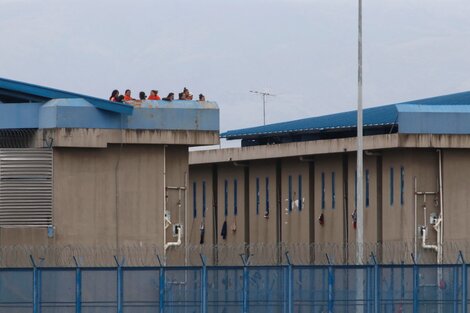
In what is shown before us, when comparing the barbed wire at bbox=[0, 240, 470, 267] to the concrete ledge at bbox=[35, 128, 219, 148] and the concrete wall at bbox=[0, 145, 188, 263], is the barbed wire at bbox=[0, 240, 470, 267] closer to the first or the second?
the concrete wall at bbox=[0, 145, 188, 263]

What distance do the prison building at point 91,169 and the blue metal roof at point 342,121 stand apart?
28.9ft

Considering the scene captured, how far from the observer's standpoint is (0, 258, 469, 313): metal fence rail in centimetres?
4066

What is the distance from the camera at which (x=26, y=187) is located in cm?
5156

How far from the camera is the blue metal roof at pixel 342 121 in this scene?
59344mm

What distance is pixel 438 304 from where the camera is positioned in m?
41.6

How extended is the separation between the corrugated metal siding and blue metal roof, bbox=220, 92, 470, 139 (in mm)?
12183

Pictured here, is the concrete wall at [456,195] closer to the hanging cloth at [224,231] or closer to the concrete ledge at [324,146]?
the concrete ledge at [324,146]

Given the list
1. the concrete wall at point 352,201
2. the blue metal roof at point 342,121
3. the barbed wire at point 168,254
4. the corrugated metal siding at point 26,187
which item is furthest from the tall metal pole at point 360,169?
the corrugated metal siding at point 26,187

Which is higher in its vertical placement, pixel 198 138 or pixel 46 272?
pixel 198 138

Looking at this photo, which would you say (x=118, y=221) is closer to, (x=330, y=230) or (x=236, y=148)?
(x=330, y=230)

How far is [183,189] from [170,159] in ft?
3.34

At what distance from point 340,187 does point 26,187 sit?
48.1ft

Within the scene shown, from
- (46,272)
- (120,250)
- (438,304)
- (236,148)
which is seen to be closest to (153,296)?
(46,272)

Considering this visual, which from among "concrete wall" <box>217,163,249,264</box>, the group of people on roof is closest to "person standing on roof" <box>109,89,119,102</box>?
the group of people on roof
